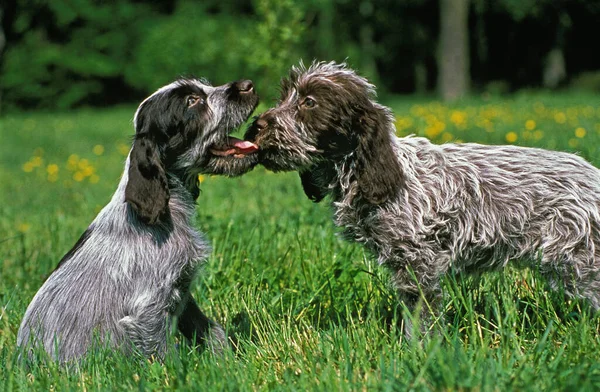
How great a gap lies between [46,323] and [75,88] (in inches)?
1395

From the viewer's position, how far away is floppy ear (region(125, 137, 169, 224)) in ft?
14.1

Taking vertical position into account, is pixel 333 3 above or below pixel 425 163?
above

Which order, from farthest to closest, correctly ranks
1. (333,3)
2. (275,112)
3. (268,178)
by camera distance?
(333,3) < (268,178) < (275,112)

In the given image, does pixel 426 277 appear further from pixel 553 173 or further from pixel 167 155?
pixel 167 155

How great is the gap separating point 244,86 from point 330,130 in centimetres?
82

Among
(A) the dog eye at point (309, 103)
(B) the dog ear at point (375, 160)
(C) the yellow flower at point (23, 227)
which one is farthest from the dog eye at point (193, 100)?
(C) the yellow flower at point (23, 227)

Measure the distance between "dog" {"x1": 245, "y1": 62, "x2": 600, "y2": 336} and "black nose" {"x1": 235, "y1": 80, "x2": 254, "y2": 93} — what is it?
1.48ft

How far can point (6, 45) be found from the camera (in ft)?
125

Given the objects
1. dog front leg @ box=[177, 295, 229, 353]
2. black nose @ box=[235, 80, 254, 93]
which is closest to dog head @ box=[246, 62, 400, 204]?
black nose @ box=[235, 80, 254, 93]

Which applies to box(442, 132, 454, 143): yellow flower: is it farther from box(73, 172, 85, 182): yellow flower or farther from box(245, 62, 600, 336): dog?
box(73, 172, 85, 182): yellow flower

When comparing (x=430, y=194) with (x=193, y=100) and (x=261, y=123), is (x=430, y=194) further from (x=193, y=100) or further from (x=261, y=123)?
(x=193, y=100)

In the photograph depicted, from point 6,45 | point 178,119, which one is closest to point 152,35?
point 6,45

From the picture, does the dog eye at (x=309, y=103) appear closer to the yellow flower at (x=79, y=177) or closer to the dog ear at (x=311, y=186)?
the dog ear at (x=311, y=186)

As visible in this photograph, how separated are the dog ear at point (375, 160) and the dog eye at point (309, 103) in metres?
0.27
